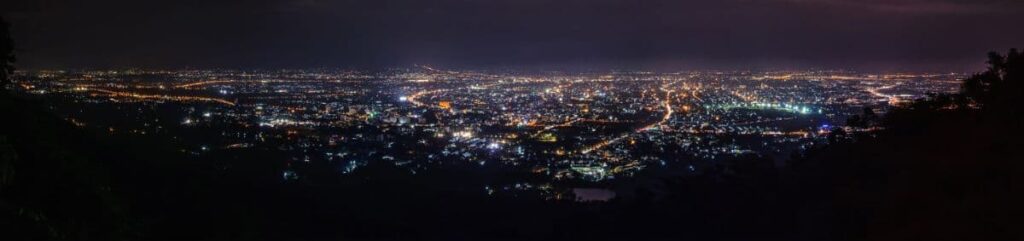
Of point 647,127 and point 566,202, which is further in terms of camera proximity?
point 647,127

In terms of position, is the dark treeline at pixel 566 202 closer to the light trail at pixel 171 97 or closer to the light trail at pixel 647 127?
the light trail at pixel 647 127

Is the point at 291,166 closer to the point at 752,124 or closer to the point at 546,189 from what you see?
the point at 546,189

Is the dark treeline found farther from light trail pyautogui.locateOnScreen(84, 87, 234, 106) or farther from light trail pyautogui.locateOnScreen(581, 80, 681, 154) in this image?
light trail pyautogui.locateOnScreen(84, 87, 234, 106)

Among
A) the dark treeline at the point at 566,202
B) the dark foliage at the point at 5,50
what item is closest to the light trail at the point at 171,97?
the dark treeline at the point at 566,202

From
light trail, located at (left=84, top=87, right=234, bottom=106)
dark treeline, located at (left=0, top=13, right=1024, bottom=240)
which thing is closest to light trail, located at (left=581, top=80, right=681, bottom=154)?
dark treeline, located at (left=0, top=13, right=1024, bottom=240)

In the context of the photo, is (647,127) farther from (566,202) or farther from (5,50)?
(5,50)

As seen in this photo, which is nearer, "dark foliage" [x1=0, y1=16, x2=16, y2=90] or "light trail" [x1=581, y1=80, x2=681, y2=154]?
"dark foliage" [x1=0, y1=16, x2=16, y2=90]

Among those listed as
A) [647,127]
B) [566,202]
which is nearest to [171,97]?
[647,127]

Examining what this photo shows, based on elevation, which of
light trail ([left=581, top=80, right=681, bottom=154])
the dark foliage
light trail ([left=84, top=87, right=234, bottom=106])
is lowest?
light trail ([left=581, top=80, right=681, bottom=154])

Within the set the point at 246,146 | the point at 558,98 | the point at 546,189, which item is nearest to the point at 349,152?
the point at 246,146
